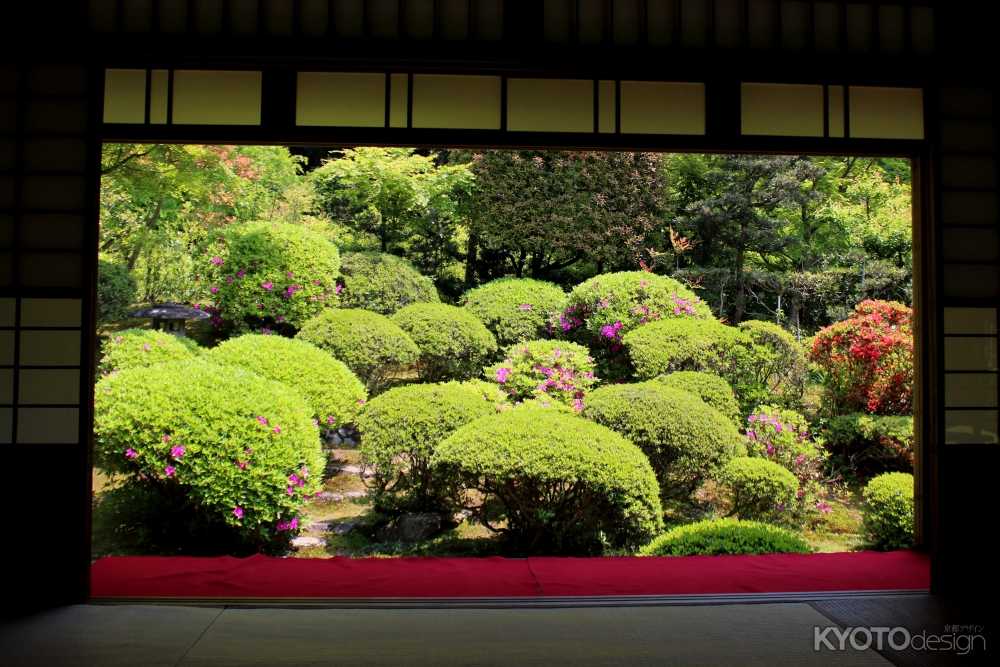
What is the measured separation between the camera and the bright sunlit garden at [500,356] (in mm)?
5039

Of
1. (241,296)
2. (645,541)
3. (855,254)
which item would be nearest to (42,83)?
(645,541)

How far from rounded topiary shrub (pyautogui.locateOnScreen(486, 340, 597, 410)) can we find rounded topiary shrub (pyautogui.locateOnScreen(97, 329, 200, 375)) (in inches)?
112

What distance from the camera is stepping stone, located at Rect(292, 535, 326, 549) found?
608cm

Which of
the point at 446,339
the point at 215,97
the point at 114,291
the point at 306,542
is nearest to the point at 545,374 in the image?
the point at 446,339

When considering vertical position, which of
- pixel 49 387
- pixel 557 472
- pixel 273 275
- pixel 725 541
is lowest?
pixel 725 541

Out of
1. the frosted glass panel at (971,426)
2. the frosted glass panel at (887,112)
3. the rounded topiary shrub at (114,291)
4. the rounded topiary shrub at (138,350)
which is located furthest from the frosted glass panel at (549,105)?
the rounded topiary shrub at (114,291)

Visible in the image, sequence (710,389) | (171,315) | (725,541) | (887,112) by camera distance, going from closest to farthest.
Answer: (887,112), (725,541), (710,389), (171,315)

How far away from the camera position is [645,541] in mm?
5492

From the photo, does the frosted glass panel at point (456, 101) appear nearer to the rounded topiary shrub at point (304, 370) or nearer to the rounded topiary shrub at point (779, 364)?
the rounded topiary shrub at point (304, 370)

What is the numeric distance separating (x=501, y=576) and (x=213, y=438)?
2.09 meters

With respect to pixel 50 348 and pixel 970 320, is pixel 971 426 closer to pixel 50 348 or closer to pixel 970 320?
pixel 970 320

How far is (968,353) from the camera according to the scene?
3.73m

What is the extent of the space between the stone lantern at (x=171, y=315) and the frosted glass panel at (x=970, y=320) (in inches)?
287

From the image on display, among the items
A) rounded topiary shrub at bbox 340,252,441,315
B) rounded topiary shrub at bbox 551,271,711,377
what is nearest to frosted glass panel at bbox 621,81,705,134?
rounded topiary shrub at bbox 551,271,711,377
